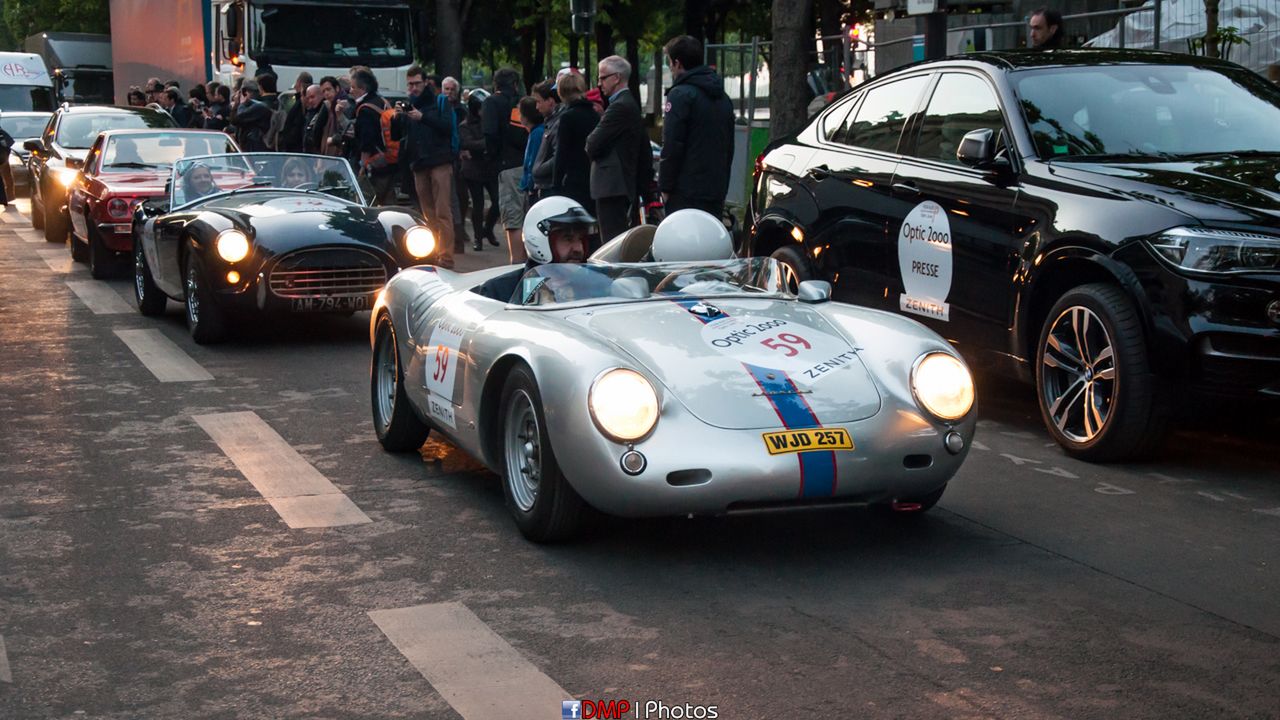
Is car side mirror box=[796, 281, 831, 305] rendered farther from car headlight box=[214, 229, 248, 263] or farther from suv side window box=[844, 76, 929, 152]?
car headlight box=[214, 229, 248, 263]

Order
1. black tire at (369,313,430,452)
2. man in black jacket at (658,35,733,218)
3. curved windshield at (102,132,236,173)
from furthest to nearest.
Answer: curved windshield at (102,132,236,173) < man in black jacket at (658,35,733,218) < black tire at (369,313,430,452)

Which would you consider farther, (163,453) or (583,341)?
(163,453)

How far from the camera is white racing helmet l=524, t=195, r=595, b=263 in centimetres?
689

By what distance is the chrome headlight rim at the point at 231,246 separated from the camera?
10.7 m

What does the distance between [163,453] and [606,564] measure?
288 cm

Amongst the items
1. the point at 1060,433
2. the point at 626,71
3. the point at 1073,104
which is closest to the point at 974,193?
the point at 1073,104

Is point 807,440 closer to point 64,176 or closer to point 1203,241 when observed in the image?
point 1203,241

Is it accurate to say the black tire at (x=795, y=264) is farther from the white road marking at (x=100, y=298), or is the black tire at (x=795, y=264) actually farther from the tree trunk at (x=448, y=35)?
the tree trunk at (x=448, y=35)

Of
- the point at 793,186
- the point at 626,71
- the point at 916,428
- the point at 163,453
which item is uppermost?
the point at 626,71

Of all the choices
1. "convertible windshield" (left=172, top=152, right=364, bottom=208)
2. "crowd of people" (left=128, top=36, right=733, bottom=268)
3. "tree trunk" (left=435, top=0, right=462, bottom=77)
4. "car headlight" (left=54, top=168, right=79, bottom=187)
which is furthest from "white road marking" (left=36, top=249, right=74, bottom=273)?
"tree trunk" (left=435, top=0, right=462, bottom=77)

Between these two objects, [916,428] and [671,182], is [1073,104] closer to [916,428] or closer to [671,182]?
[916,428]

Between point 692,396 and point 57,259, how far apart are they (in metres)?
14.2

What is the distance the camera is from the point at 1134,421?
689cm

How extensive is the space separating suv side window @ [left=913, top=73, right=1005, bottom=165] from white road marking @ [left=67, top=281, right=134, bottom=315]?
7.14 meters
